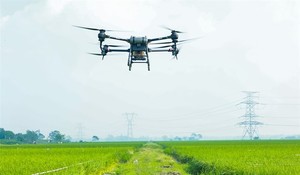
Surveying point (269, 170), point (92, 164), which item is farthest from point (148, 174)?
point (269, 170)

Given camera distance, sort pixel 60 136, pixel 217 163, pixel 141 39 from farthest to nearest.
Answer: pixel 60 136 < pixel 217 163 < pixel 141 39

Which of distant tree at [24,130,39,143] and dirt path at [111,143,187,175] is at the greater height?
distant tree at [24,130,39,143]

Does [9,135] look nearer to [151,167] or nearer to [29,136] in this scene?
[29,136]

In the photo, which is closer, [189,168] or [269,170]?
[269,170]

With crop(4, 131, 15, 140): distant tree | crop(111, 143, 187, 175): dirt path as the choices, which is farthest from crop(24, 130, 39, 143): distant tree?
crop(111, 143, 187, 175): dirt path

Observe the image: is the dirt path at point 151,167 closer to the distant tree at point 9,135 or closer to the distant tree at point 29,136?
the distant tree at point 9,135

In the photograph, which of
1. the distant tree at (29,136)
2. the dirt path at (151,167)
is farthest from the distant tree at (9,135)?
the dirt path at (151,167)

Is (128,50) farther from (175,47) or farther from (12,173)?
(12,173)

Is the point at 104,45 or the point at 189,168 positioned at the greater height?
the point at 104,45

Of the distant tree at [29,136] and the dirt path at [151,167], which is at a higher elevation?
the distant tree at [29,136]

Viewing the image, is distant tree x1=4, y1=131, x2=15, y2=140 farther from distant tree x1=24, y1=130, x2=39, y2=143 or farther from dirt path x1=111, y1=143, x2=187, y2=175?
dirt path x1=111, y1=143, x2=187, y2=175

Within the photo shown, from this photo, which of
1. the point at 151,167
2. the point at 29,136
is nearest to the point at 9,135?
the point at 29,136
